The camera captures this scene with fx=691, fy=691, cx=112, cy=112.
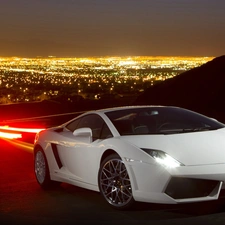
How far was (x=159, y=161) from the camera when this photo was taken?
7969mm

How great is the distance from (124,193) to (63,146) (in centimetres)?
208

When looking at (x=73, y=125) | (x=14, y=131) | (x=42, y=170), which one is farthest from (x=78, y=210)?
(x=14, y=131)

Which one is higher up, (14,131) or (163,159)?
(163,159)

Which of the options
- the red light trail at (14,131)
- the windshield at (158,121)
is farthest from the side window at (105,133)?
the red light trail at (14,131)

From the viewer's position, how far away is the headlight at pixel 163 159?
26.0 ft

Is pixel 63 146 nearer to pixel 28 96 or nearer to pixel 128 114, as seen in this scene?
pixel 128 114

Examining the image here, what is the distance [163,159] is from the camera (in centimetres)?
802

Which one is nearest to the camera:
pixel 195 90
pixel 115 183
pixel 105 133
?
pixel 115 183

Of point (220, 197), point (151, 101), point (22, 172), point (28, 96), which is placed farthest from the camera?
point (28, 96)

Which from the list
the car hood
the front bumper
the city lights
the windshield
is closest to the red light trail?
the windshield

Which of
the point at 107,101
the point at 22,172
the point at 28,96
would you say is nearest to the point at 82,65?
the point at 28,96

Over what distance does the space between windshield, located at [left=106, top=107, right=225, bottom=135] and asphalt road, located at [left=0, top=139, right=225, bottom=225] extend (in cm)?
104

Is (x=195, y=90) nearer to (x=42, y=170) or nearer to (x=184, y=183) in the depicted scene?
(x=42, y=170)

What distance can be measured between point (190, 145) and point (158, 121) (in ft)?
4.12
